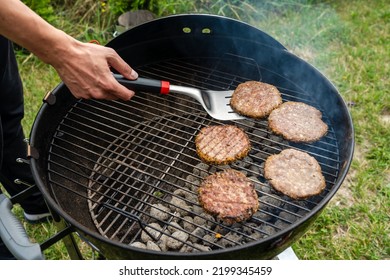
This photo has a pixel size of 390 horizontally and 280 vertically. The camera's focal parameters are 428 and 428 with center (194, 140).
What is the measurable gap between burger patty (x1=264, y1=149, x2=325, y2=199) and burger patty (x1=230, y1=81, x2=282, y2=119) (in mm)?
315

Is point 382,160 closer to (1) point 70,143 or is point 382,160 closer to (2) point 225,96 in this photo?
(2) point 225,96

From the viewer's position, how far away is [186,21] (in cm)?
277

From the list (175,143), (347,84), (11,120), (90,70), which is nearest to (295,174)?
(175,143)

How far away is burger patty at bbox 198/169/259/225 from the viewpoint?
2137 millimetres

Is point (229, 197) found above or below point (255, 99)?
below

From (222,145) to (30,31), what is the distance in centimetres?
116

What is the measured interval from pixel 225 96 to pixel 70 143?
96cm

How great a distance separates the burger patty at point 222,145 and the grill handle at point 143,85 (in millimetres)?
395

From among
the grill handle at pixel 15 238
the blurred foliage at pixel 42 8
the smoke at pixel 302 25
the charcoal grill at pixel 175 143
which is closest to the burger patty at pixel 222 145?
the charcoal grill at pixel 175 143

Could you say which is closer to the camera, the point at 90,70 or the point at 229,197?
the point at 90,70

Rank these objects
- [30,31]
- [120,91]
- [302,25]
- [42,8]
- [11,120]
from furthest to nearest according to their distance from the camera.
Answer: [302,25], [42,8], [11,120], [120,91], [30,31]

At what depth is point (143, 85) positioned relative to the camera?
225 centimetres

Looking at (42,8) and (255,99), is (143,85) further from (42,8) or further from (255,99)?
(42,8)
